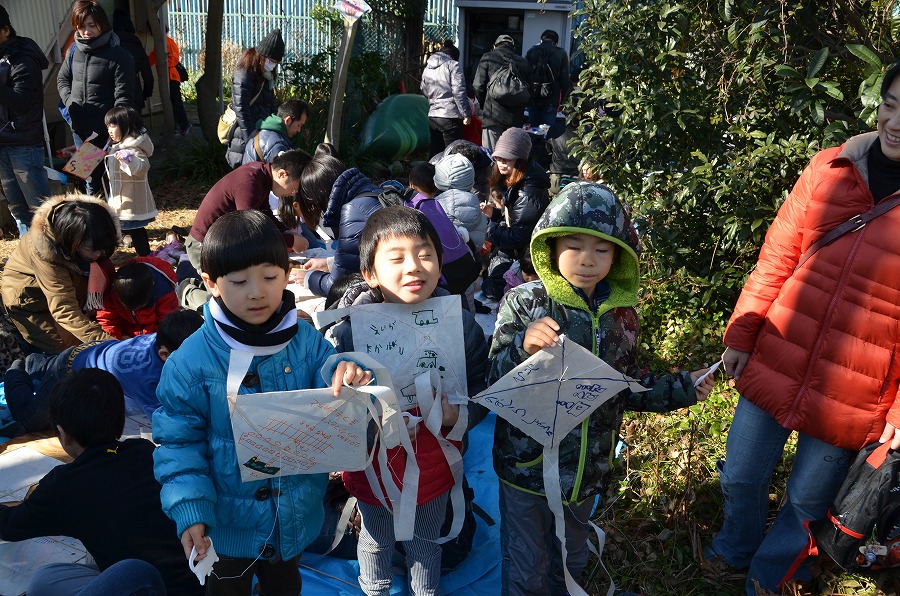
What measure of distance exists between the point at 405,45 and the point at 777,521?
477 inches

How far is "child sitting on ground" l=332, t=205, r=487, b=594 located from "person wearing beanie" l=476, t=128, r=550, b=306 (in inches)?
116

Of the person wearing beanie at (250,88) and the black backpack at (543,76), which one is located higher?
the black backpack at (543,76)

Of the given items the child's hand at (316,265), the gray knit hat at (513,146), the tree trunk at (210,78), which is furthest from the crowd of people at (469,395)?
the tree trunk at (210,78)

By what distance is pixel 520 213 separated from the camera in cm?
568

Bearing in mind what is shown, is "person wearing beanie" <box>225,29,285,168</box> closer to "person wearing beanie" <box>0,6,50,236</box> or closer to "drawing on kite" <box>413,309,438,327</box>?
"person wearing beanie" <box>0,6,50,236</box>

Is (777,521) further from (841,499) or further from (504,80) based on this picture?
(504,80)

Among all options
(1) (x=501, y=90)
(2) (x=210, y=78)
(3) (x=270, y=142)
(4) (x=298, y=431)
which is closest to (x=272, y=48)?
(3) (x=270, y=142)

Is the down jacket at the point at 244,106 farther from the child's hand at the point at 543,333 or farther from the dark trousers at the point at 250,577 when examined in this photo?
the child's hand at the point at 543,333

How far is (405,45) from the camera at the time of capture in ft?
44.7

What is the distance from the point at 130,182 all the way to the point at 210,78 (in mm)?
4157

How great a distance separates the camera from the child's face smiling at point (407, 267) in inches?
94.3

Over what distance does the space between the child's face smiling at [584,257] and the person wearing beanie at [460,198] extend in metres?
2.68

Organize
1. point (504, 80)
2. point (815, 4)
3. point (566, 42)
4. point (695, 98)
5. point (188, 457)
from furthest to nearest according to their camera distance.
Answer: point (566, 42) < point (504, 80) < point (695, 98) < point (815, 4) < point (188, 457)

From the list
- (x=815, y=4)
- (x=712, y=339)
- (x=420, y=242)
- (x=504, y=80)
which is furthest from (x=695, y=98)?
(x=504, y=80)
